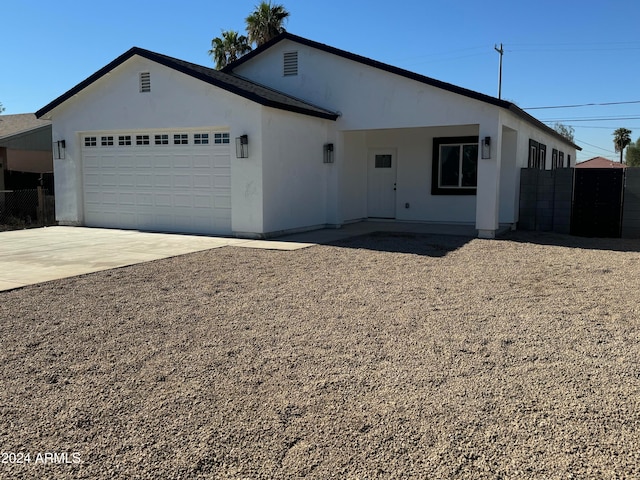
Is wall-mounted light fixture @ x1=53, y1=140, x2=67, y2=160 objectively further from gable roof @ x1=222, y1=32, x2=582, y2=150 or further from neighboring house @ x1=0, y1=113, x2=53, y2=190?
neighboring house @ x1=0, y1=113, x2=53, y2=190

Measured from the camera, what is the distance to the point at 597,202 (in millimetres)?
14281

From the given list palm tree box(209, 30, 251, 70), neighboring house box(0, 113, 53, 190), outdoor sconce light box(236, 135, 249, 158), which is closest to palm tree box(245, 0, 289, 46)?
palm tree box(209, 30, 251, 70)

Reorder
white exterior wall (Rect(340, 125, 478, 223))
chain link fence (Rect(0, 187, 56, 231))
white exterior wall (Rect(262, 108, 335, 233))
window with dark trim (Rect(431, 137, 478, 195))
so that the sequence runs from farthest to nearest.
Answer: chain link fence (Rect(0, 187, 56, 231)), white exterior wall (Rect(340, 125, 478, 223)), window with dark trim (Rect(431, 137, 478, 195)), white exterior wall (Rect(262, 108, 335, 233))

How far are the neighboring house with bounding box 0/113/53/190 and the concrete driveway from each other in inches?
392

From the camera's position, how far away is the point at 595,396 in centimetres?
384

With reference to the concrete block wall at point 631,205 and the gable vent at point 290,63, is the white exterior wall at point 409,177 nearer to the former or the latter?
the gable vent at point 290,63

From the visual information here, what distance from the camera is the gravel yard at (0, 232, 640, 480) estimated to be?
10.1 feet

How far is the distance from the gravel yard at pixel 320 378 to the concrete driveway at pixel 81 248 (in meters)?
1.01

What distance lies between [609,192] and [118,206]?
1302cm

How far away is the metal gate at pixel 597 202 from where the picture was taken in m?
14.1

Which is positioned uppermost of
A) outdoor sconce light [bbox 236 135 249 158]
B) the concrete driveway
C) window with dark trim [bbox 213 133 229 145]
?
window with dark trim [bbox 213 133 229 145]

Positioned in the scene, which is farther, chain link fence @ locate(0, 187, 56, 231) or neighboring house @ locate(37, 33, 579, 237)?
chain link fence @ locate(0, 187, 56, 231)

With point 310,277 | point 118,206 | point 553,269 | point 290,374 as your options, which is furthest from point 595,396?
point 118,206

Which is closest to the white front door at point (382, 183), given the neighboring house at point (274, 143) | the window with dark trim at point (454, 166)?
the neighboring house at point (274, 143)
